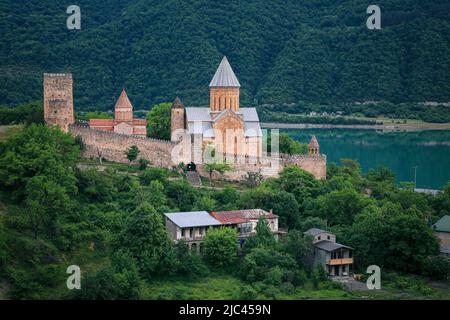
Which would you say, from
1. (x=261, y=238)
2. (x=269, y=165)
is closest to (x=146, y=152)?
(x=269, y=165)

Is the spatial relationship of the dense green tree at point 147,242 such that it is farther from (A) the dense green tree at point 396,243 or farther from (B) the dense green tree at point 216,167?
(B) the dense green tree at point 216,167

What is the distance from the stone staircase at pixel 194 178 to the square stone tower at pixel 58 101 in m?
5.56

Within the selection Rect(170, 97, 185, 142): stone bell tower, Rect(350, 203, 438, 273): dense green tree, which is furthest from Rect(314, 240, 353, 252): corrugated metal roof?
Rect(170, 97, 185, 142): stone bell tower

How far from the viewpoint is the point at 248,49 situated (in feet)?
263

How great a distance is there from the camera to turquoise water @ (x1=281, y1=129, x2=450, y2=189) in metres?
46.9

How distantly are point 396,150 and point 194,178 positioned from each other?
32363mm

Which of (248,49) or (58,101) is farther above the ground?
(248,49)

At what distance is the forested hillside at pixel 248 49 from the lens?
224 ft

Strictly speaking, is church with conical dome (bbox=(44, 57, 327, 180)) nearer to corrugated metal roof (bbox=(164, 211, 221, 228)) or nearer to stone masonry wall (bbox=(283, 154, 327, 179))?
stone masonry wall (bbox=(283, 154, 327, 179))

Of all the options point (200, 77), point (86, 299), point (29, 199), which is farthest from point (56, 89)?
point (200, 77)

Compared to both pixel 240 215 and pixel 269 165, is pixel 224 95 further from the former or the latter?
pixel 240 215

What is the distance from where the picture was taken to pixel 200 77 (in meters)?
71.9

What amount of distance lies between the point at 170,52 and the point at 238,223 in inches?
2028

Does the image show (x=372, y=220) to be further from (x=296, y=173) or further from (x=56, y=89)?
(x=56, y=89)
